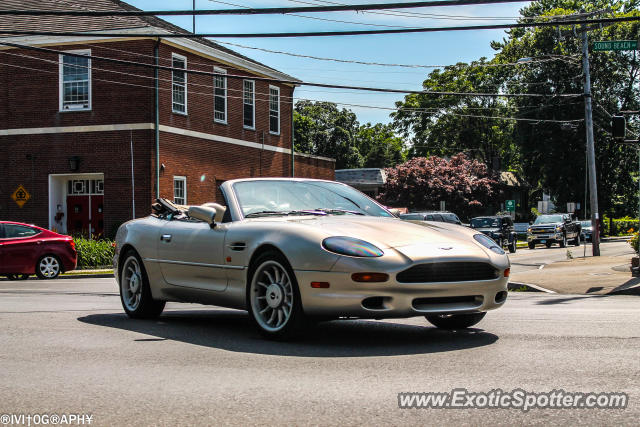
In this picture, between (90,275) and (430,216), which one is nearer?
(90,275)

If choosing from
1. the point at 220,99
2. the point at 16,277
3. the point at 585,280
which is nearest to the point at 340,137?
the point at 220,99

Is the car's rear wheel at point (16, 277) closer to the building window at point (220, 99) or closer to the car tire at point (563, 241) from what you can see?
the building window at point (220, 99)

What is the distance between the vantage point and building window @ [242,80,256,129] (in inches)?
1382

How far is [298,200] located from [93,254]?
18.9m

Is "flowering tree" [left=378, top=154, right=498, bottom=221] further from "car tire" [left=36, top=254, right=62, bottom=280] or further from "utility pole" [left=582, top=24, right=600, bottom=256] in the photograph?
"car tire" [left=36, top=254, right=62, bottom=280]

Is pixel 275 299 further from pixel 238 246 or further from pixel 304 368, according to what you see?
pixel 304 368

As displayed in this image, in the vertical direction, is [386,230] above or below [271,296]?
above

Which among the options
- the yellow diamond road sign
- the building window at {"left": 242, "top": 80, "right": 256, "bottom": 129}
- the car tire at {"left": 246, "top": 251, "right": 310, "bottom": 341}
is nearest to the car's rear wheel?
the yellow diamond road sign

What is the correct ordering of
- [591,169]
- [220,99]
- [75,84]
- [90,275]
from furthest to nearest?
[220,99] < [591,169] < [75,84] < [90,275]

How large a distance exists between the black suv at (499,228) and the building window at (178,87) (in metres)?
14.2

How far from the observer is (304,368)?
586cm

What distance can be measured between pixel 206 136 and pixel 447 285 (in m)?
26.1

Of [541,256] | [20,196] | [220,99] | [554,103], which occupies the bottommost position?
[541,256]

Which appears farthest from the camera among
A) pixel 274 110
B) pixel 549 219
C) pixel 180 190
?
pixel 549 219
